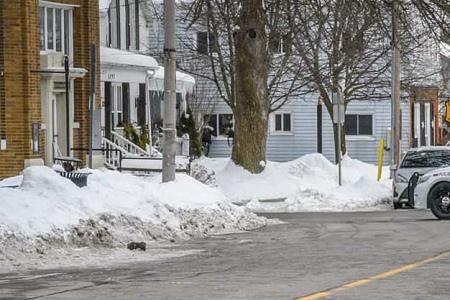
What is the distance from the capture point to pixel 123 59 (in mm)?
35906

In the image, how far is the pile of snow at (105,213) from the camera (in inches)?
599

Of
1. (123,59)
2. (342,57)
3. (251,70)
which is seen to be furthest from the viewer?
(342,57)

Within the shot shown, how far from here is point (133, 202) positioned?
1809 cm

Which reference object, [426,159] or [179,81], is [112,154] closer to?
[179,81]

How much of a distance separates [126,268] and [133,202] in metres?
4.36

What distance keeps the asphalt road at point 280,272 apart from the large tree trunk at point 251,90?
12515 mm

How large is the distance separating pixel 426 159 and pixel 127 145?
12.7m

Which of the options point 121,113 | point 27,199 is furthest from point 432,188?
point 121,113

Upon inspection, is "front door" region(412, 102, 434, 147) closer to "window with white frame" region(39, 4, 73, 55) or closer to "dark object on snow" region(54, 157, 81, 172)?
"window with white frame" region(39, 4, 73, 55)

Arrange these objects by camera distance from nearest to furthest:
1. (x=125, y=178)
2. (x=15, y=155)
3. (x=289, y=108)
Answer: (x=125, y=178) → (x=15, y=155) → (x=289, y=108)

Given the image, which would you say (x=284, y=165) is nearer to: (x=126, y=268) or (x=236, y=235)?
(x=236, y=235)

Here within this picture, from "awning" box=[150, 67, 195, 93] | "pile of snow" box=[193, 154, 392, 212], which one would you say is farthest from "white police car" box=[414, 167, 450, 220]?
"awning" box=[150, 67, 195, 93]

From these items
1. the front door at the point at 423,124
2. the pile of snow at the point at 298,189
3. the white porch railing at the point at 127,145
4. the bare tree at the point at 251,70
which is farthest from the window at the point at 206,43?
the front door at the point at 423,124

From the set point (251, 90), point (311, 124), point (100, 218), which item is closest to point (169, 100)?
point (100, 218)
